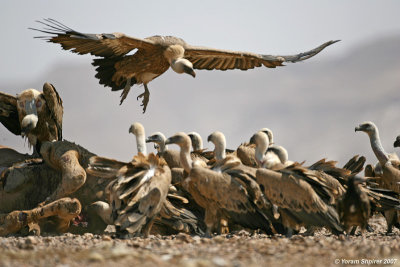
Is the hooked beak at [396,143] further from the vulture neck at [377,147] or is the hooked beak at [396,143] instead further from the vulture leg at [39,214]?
the vulture leg at [39,214]

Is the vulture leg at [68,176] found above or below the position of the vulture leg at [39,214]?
above

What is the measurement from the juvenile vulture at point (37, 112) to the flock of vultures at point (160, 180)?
0.02m

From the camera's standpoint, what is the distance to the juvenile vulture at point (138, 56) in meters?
13.5

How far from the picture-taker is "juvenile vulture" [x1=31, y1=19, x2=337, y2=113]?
1349cm

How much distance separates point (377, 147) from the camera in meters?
13.7

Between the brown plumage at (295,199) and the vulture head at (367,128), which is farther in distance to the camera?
the vulture head at (367,128)

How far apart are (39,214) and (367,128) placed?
6.48 m

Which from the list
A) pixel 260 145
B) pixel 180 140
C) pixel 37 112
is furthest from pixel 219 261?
pixel 37 112

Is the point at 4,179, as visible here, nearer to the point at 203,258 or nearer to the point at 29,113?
the point at 29,113

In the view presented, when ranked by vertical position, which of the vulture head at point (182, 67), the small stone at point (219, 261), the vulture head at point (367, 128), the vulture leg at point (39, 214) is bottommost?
the vulture leg at point (39, 214)

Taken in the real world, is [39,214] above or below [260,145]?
below

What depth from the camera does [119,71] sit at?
1470cm

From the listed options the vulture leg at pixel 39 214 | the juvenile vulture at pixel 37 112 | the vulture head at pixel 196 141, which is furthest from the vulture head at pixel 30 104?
the vulture head at pixel 196 141

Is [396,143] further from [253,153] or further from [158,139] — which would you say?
[158,139]
